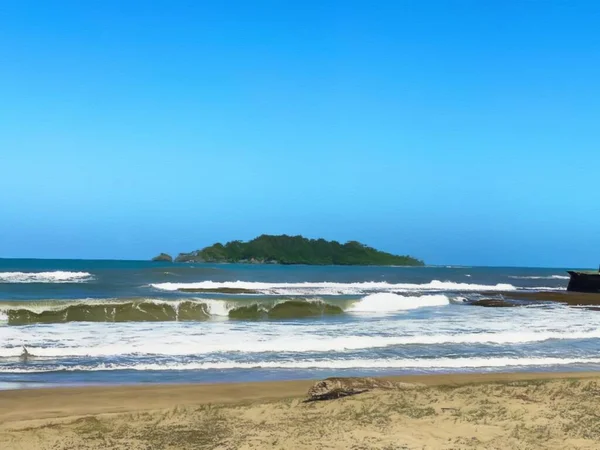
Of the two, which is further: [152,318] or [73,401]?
[152,318]

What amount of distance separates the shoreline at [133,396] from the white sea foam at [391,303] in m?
18.9

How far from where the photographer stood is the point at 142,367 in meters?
11.4

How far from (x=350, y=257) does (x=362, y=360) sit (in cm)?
17048

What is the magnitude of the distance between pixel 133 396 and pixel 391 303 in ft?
82.1

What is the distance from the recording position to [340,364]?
38.7ft

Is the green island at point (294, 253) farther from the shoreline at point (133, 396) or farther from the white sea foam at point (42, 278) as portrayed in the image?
the shoreline at point (133, 396)

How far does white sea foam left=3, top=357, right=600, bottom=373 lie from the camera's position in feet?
37.0

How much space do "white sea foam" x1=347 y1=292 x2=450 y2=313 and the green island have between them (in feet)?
445

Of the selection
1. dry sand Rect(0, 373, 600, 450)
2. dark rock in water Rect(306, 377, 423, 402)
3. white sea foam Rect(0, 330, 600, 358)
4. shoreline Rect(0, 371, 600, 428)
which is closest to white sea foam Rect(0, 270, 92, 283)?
white sea foam Rect(0, 330, 600, 358)

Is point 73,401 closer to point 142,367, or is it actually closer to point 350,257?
point 142,367

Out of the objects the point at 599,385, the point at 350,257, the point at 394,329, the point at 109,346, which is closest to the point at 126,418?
the point at 599,385

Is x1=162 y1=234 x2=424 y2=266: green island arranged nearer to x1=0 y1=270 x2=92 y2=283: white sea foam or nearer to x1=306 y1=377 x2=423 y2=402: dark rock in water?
x1=0 y1=270 x2=92 y2=283: white sea foam

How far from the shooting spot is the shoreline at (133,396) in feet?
25.3

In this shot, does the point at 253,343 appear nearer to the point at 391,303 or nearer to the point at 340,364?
the point at 340,364
